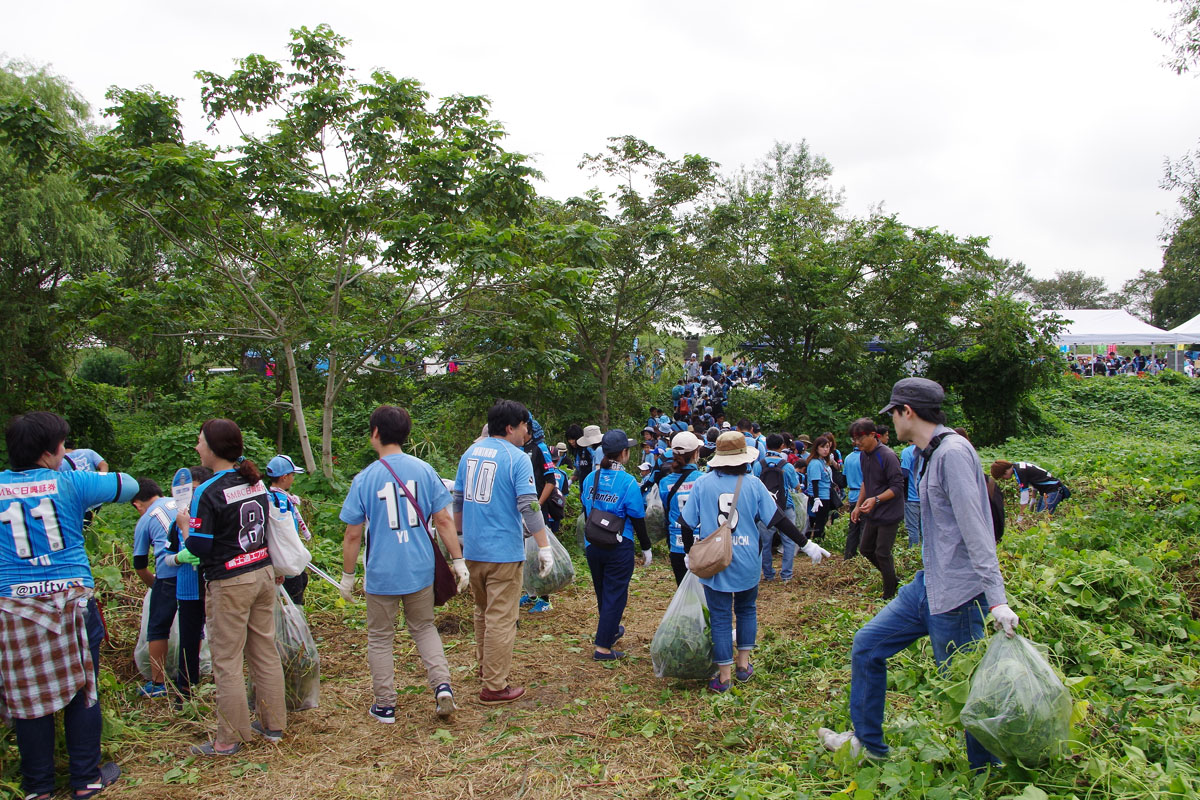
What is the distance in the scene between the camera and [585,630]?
6.18 meters

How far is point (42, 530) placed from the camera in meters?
3.28

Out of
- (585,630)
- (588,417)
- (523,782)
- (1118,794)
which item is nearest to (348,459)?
(588,417)

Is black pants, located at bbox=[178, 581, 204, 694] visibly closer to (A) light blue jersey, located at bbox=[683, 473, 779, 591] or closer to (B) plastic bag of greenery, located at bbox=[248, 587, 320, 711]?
(B) plastic bag of greenery, located at bbox=[248, 587, 320, 711]

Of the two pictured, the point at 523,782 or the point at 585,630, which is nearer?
the point at 523,782

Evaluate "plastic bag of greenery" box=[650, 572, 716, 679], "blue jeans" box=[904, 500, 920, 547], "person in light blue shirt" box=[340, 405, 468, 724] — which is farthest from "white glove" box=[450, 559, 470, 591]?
"blue jeans" box=[904, 500, 920, 547]

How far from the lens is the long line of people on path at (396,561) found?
10.4ft

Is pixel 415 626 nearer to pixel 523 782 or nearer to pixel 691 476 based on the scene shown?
pixel 523 782

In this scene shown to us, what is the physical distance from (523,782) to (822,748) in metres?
1.46

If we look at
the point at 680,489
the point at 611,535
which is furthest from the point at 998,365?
the point at 611,535

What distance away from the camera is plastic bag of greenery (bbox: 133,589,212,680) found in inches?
175

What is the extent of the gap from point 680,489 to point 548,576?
1.48 metres

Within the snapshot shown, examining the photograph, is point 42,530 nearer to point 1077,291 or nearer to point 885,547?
point 885,547

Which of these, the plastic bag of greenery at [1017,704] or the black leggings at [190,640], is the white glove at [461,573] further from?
the plastic bag of greenery at [1017,704]

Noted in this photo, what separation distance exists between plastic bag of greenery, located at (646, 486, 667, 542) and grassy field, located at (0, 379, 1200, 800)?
167 cm
